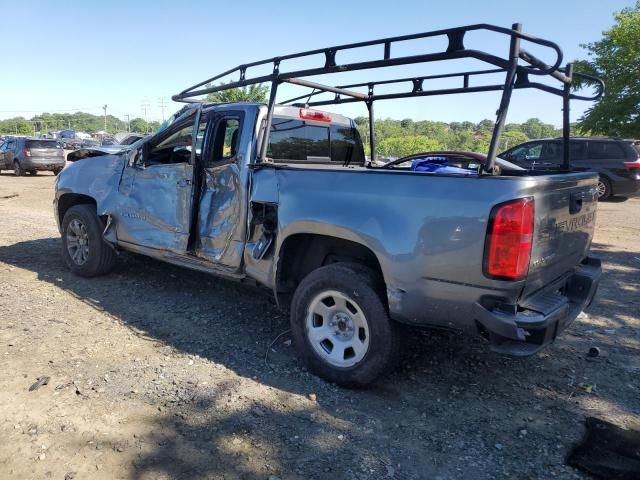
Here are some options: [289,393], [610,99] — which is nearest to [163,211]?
[289,393]

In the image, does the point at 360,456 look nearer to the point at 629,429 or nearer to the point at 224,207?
the point at 629,429

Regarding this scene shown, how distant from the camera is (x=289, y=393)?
3320mm

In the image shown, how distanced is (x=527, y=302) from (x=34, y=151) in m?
21.0

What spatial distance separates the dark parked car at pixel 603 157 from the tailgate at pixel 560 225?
10082mm

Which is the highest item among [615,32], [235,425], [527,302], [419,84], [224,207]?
[615,32]

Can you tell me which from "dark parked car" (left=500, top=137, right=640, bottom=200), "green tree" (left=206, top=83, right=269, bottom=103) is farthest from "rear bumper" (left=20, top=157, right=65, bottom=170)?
"dark parked car" (left=500, top=137, right=640, bottom=200)

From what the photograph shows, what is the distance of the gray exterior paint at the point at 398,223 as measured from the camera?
9.08 feet

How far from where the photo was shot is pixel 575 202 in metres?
3.19

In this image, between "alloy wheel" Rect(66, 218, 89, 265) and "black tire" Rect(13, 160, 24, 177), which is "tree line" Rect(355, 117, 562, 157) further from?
"alloy wheel" Rect(66, 218, 89, 265)

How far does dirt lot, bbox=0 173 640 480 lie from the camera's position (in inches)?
103

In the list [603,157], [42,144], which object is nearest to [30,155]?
[42,144]

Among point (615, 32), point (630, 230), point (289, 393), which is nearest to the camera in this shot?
point (289, 393)

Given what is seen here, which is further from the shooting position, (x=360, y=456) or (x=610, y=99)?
(x=610, y=99)

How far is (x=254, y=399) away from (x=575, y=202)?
2434 mm
